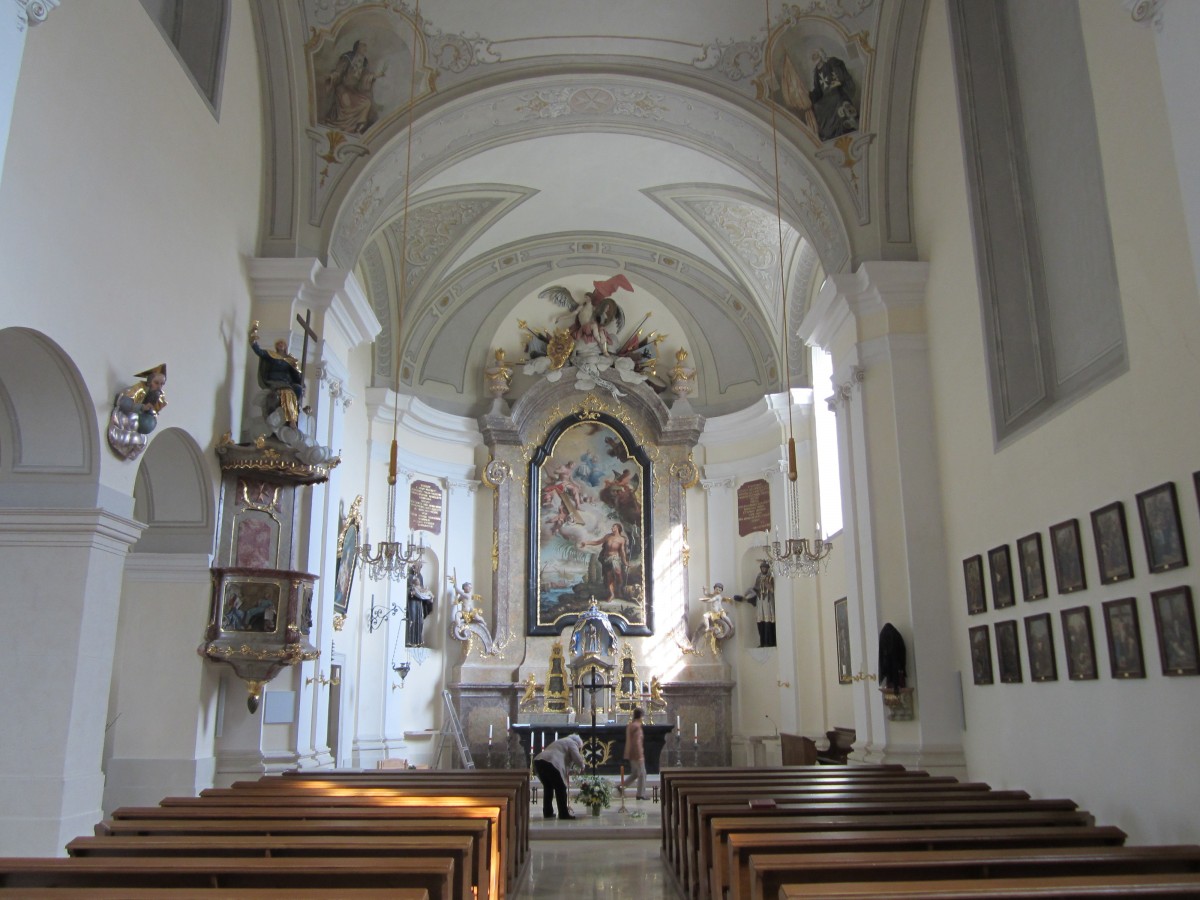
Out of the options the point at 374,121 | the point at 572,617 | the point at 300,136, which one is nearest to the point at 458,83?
the point at 374,121

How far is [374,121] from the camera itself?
37.8 feet

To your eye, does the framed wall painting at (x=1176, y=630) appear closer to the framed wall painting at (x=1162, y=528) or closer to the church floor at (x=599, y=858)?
the framed wall painting at (x=1162, y=528)

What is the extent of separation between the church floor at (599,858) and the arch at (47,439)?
4.27 meters

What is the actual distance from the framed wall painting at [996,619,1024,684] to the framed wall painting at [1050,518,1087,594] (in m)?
0.93

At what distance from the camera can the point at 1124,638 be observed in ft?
21.7

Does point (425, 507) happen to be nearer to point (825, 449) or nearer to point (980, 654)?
point (825, 449)

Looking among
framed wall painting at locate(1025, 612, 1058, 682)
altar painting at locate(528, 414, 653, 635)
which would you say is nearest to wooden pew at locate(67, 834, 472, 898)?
framed wall painting at locate(1025, 612, 1058, 682)

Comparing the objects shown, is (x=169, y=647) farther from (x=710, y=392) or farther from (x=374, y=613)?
(x=710, y=392)

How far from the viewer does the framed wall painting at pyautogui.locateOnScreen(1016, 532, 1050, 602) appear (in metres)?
7.84

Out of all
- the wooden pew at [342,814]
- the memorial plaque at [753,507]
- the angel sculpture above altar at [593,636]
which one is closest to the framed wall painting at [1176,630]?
the wooden pew at [342,814]

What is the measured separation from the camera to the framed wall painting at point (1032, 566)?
7836 millimetres

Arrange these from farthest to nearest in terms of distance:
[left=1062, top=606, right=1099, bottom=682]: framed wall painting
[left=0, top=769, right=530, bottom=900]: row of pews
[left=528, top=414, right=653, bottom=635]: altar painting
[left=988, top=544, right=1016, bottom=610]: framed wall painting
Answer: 1. [left=528, top=414, right=653, bottom=635]: altar painting
2. [left=988, top=544, right=1016, bottom=610]: framed wall painting
3. [left=1062, top=606, right=1099, bottom=682]: framed wall painting
4. [left=0, top=769, right=530, bottom=900]: row of pews

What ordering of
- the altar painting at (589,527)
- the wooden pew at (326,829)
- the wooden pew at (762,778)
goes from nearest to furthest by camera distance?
the wooden pew at (326,829)
the wooden pew at (762,778)
the altar painting at (589,527)

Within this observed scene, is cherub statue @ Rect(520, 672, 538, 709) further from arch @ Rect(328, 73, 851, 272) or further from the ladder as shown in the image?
arch @ Rect(328, 73, 851, 272)
